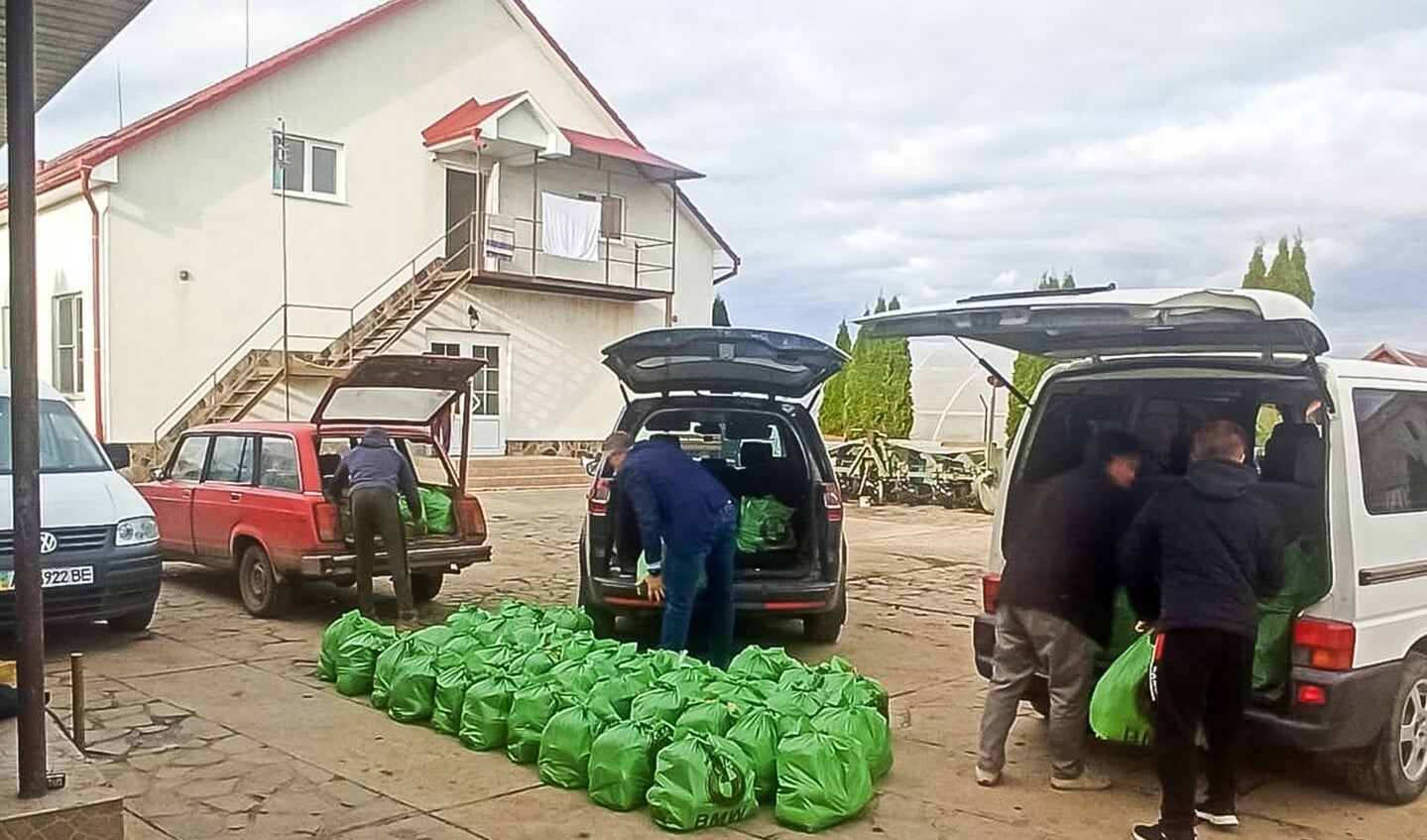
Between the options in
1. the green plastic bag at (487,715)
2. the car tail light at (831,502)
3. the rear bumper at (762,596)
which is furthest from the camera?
the car tail light at (831,502)

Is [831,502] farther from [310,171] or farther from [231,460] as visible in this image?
[310,171]

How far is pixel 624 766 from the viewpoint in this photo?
16.5 feet

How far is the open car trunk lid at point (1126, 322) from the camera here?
4.76 metres

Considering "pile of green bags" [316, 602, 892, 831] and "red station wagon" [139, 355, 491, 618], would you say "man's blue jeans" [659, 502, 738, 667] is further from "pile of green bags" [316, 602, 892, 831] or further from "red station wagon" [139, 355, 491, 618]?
"red station wagon" [139, 355, 491, 618]

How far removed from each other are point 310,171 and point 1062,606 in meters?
17.9

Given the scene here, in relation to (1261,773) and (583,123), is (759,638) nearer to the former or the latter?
(1261,773)

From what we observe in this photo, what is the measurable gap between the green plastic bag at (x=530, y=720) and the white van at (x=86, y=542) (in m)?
3.58

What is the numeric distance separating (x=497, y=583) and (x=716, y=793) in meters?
6.64

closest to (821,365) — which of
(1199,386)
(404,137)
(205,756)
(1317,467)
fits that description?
(1199,386)

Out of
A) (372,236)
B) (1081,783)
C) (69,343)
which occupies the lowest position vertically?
(1081,783)

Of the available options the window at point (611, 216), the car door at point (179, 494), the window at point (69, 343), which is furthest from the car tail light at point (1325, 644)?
the window at point (611, 216)

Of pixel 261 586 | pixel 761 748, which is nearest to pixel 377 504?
pixel 261 586

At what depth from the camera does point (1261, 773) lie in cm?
564

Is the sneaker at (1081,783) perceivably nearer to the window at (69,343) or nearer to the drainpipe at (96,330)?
the drainpipe at (96,330)
